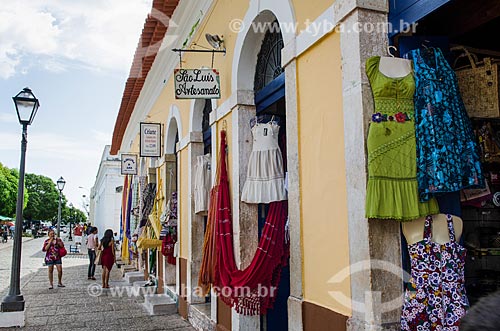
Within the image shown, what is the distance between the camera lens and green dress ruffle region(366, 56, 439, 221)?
2.84 m

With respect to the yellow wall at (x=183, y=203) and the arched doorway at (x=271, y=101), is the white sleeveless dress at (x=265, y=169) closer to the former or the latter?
the arched doorway at (x=271, y=101)

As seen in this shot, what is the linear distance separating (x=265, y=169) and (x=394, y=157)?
7.12 feet

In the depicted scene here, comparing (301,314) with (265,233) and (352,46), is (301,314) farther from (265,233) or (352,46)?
(352,46)

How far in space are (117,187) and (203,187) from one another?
2136 centimetres

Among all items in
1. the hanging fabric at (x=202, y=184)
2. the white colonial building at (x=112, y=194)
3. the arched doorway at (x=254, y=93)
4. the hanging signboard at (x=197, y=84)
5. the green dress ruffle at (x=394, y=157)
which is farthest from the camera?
the white colonial building at (x=112, y=194)

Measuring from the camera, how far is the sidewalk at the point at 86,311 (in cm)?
732

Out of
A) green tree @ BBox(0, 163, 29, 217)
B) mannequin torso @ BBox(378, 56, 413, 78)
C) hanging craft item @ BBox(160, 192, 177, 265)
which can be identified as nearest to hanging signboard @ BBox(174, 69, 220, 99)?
mannequin torso @ BBox(378, 56, 413, 78)

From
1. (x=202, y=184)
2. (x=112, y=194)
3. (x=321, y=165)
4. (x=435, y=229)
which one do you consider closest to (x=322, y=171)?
(x=321, y=165)

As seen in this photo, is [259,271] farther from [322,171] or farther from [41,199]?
[41,199]

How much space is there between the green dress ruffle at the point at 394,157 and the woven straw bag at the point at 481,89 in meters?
0.56

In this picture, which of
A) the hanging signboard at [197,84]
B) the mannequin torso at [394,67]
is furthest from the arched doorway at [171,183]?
the mannequin torso at [394,67]

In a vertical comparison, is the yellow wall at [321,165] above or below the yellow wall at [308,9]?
below

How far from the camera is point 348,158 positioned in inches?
125

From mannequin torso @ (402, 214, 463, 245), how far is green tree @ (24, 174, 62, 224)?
69.3 m
